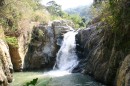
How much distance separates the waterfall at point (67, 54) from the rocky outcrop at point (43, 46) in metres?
0.64

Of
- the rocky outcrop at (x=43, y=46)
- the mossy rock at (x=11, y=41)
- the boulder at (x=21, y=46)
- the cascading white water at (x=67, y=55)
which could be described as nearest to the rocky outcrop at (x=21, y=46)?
the boulder at (x=21, y=46)

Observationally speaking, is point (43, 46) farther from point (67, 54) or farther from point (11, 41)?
point (11, 41)

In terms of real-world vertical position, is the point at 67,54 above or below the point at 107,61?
below

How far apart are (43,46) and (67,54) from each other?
2.37m

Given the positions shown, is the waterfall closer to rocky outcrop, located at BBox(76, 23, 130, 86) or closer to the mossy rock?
the mossy rock

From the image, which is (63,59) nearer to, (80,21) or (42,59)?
(42,59)

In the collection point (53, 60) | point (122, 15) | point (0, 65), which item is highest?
point (122, 15)

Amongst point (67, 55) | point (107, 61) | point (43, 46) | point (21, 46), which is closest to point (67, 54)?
point (67, 55)

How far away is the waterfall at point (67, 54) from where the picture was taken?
76.9 feet

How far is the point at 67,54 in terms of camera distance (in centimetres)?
2466

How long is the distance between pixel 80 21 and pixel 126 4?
1791 inches

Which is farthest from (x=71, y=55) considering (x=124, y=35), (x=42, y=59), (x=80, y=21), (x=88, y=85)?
(x=80, y=21)

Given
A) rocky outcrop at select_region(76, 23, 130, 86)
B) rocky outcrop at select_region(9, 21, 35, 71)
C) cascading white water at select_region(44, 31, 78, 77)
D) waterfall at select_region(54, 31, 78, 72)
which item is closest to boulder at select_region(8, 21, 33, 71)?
rocky outcrop at select_region(9, 21, 35, 71)

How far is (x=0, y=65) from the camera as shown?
49.0ft
